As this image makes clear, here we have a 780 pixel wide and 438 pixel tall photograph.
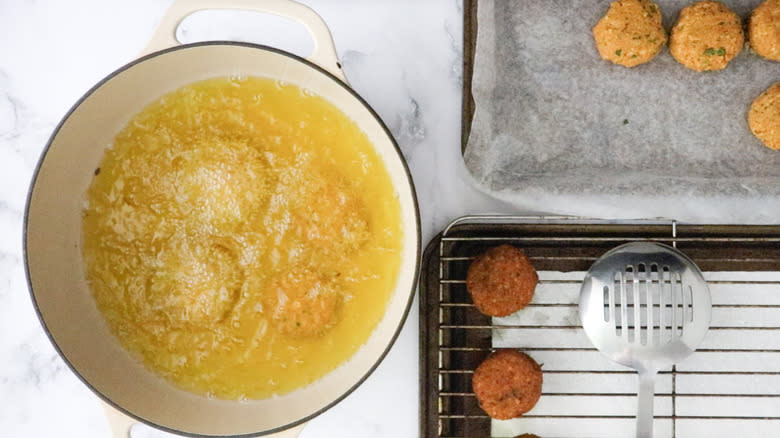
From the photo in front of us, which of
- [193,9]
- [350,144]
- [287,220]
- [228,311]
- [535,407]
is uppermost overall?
[193,9]

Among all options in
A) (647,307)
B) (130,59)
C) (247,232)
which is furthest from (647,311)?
(130,59)

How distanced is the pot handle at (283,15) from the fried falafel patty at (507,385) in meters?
0.44

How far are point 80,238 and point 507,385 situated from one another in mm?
624

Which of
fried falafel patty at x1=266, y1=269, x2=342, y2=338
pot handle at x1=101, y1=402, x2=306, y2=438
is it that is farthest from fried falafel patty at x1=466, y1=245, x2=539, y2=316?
pot handle at x1=101, y1=402, x2=306, y2=438

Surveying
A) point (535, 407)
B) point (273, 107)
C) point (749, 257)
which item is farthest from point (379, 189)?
point (749, 257)

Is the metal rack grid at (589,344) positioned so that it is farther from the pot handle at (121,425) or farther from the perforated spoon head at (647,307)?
the pot handle at (121,425)

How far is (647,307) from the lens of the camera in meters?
0.98

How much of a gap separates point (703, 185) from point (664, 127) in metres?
0.10

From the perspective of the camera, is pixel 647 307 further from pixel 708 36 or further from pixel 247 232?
pixel 247 232

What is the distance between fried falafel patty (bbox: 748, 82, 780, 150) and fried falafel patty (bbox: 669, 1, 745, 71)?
73 millimetres

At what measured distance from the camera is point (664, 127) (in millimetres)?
1051

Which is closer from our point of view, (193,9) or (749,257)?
(193,9)

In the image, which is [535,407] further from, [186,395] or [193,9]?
[193,9]

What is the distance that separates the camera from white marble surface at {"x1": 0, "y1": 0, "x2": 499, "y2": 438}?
1040mm
